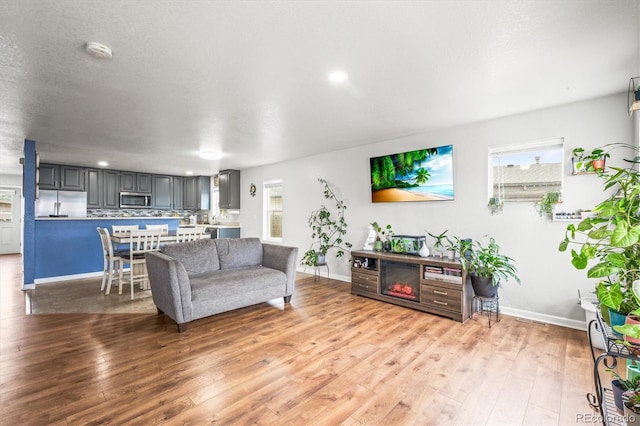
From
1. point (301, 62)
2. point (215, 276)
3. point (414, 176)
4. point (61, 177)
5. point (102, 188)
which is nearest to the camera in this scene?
point (301, 62)

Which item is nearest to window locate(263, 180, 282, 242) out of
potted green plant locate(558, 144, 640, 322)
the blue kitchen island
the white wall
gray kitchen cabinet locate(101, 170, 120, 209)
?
the white wall

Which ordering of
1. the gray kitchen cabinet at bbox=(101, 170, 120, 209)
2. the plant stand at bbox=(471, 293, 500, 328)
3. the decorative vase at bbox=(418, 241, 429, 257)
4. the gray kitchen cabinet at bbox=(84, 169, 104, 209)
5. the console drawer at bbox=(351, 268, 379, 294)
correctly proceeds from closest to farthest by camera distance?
the plant stand at bbox=(471, 293, 500, 328), the decorative vase at bbox=(418, 241, 429, 257), the console drawer at bbox=(351, 268, 379, 294), the gray kitchen cabinet at bbox=(84, 169, 104, 209), the gray kitchen cabinet at bbox=(101, 170, 120, 209)

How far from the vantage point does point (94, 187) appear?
282 inches

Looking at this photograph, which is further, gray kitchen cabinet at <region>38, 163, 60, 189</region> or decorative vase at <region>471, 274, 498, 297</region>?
gray kitchen cabinet at <region>38, 163, 60, 189</region>

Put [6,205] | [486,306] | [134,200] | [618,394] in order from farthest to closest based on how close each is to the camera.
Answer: [6,205], [134,200], [486,306], [618,394]

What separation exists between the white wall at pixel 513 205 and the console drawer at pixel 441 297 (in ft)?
2.35

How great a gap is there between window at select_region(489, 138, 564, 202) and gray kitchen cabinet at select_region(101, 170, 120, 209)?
8346mm

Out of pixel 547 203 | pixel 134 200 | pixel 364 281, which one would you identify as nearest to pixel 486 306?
pixel 547 203

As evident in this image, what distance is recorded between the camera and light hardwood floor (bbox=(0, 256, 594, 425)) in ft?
5.77

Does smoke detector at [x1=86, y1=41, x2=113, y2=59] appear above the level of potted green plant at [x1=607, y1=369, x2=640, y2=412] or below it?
above

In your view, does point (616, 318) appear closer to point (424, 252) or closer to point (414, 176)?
point (424, 252)

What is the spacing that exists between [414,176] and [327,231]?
6.47ft

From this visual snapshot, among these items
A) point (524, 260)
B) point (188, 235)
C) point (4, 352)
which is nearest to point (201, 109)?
point (188, 235)

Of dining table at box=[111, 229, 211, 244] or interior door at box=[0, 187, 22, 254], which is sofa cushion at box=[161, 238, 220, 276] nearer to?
dining table at box=[111, 229, 211, 244]
